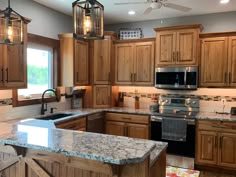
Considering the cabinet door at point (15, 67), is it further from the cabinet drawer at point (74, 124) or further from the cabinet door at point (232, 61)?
the cabinet door at point (232, 61)

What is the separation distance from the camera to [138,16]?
14.6 ft

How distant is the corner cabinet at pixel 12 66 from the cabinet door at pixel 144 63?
229 cm

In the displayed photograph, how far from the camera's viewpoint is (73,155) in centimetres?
142

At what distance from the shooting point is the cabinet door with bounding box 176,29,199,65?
13.2 ft

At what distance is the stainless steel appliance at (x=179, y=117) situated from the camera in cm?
380

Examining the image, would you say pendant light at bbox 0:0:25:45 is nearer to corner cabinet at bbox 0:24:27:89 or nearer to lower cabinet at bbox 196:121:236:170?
corner cabinet at bbox 0:24:27:89

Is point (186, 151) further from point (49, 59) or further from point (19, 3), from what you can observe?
point (19, 3)

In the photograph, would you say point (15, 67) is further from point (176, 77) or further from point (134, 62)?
point (176, 77)

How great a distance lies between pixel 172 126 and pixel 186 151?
1.65 feet

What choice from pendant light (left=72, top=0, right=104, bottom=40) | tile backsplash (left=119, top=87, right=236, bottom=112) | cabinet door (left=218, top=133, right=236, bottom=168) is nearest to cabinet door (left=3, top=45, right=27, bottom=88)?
pendant light (left=72, top=0, right=104, bottom=40)

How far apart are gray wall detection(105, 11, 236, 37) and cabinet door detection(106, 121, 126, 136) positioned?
201cm

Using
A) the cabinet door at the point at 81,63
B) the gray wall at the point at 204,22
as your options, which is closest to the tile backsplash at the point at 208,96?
the gray wall at the point at 204,22

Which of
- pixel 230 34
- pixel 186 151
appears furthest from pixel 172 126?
pixel 230 34

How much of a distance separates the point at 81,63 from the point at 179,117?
2.15m
